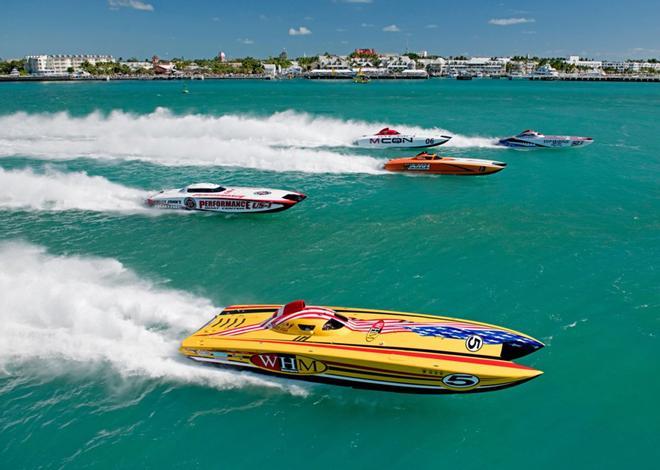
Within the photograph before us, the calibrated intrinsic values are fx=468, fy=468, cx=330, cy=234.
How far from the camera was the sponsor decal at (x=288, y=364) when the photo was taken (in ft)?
42.0

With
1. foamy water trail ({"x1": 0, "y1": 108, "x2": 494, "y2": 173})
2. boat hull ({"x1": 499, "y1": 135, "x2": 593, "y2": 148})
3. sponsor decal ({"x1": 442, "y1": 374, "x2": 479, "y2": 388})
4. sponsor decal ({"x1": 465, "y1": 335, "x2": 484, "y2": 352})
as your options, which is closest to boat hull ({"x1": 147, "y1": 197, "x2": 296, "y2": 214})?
foamy water trail ({"x1": 0, "y1": 108, "x2": 494, "y2": 173})

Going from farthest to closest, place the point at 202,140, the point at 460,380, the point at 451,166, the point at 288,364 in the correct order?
1. the point at 202,140
2. the point at 451,166
3. the point at 288,364
4. the point at 460,380

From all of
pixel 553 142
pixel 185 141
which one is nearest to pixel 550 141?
pixel 553 142

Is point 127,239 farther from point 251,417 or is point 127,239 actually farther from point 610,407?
point 610,407

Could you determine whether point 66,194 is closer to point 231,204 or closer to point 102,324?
point 231,204

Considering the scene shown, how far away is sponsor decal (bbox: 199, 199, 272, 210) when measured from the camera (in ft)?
87.6

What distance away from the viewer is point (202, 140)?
45656 millimetres

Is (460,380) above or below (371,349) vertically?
below

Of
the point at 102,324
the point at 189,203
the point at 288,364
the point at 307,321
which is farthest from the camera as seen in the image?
the point at 189,203

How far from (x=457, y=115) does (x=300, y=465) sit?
233ft

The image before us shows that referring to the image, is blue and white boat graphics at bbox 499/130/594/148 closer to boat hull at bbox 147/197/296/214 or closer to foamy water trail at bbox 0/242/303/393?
boat hull at bbox 147/197/296/214

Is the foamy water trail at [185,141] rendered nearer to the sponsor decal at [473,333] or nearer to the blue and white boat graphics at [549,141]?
the blue and white boat graphics at [549,141]

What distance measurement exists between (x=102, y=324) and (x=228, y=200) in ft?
41.7

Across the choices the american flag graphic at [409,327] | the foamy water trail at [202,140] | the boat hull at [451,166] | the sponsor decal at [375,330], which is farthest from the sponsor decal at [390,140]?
the sponsor decal at [375,330]
